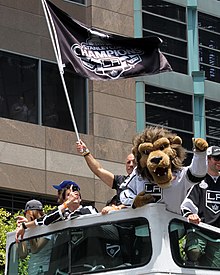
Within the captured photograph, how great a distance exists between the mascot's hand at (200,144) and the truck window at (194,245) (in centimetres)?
73

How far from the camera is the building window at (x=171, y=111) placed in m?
25.9

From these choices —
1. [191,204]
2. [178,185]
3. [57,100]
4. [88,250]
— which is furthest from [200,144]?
[57,100]

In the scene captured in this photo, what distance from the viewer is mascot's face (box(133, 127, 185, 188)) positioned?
9.14 metres

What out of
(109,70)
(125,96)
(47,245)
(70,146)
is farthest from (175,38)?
(47,245)

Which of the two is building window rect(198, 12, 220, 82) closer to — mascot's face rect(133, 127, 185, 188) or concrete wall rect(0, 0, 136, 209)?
concrete wall rect(0, 0, 136, 209)

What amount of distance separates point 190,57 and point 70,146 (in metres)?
5.09

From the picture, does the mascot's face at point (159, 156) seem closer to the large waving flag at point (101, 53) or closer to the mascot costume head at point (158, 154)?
the mascot costume head at point (158, 154)

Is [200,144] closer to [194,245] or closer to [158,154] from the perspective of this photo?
[158,154]

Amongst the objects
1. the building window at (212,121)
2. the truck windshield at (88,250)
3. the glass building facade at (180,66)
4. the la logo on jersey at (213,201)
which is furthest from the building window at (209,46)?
the truck windshield at (88,250)

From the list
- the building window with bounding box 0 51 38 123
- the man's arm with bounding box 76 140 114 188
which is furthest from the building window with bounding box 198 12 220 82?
the man's arm with bounding box 76 140 114 188

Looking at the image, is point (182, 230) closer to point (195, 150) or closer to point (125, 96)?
point (195, 150)

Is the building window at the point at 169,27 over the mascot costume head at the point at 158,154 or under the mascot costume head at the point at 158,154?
over

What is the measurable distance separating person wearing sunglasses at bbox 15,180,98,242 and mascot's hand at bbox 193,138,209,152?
1516mm

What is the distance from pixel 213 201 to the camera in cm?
1000
